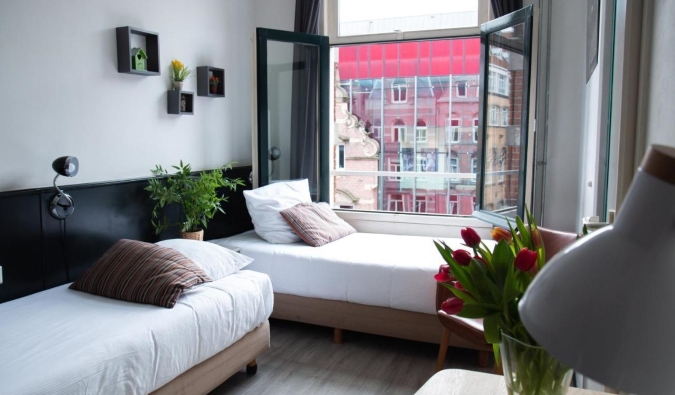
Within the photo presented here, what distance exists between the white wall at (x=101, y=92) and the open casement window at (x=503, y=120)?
196 centimetres

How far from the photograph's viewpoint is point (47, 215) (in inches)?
107

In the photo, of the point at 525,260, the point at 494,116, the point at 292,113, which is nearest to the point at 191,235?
the point at 292,113

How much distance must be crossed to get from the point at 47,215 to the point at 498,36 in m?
3.05

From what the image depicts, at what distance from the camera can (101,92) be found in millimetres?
3092

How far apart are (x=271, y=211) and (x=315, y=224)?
328 millimetres

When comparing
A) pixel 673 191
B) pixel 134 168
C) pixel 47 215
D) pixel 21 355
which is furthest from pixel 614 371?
pixel 134 168

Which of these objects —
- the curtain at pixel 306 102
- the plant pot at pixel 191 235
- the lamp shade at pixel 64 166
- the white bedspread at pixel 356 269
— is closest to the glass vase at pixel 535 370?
the white bedspread at pixel 356 269

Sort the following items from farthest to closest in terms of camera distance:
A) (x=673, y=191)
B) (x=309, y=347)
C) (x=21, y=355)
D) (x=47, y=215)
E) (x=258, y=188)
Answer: (x=258, y=188) → (x=309, y=347) → (x=47, y=215) → (x=21, y=355) → (x=673, y=191)

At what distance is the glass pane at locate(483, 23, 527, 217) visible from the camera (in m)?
3.68

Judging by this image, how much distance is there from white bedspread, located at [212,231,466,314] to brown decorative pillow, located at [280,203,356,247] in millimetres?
68

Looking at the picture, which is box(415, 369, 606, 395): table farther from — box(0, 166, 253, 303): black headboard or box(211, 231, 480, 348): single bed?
box(0, 166, 253, 303): black headboard

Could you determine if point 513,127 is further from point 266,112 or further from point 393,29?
point 266,112

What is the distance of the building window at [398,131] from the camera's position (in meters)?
6.06

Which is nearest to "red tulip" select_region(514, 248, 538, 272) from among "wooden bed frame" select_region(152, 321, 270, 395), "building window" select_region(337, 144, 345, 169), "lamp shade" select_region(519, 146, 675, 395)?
"lamp shade" select_region(519, 146, 675, 395)
